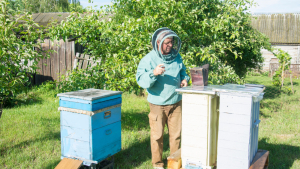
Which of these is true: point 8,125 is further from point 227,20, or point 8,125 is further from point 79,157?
point 227,20

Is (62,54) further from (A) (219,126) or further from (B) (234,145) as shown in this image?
(B) (234,145)

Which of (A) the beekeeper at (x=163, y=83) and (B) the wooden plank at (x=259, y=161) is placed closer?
(B) the wooden plank at (x=259, y=161)

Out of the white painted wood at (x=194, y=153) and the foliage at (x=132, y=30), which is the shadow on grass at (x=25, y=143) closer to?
the foliage at (x=132, y=30)

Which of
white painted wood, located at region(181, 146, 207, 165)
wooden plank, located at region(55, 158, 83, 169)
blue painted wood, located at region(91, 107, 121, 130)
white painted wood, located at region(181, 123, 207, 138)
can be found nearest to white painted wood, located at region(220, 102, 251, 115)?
white painted wood, located at region(181, 123, 207, 138)

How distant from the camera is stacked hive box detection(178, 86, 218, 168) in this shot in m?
2.64

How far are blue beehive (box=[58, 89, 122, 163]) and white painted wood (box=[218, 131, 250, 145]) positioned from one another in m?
1.37

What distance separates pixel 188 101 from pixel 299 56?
21565 millimetres

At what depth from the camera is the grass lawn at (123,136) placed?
3645 millimetres

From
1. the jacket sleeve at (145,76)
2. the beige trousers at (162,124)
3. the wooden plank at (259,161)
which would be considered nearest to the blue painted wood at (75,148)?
the beige trousers at (162,124)

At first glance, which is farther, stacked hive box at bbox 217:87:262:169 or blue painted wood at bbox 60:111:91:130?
blue painted wood at bbox 60:111:91:130

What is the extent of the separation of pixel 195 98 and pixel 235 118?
0.46m

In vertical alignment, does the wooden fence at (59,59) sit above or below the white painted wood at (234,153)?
above

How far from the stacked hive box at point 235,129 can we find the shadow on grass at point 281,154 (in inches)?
54.0

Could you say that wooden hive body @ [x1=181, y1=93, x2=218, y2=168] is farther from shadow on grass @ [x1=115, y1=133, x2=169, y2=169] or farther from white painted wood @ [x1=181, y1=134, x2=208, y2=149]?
shadow on grass @ [x1=115, y1=133, x2=169, y2=169]
